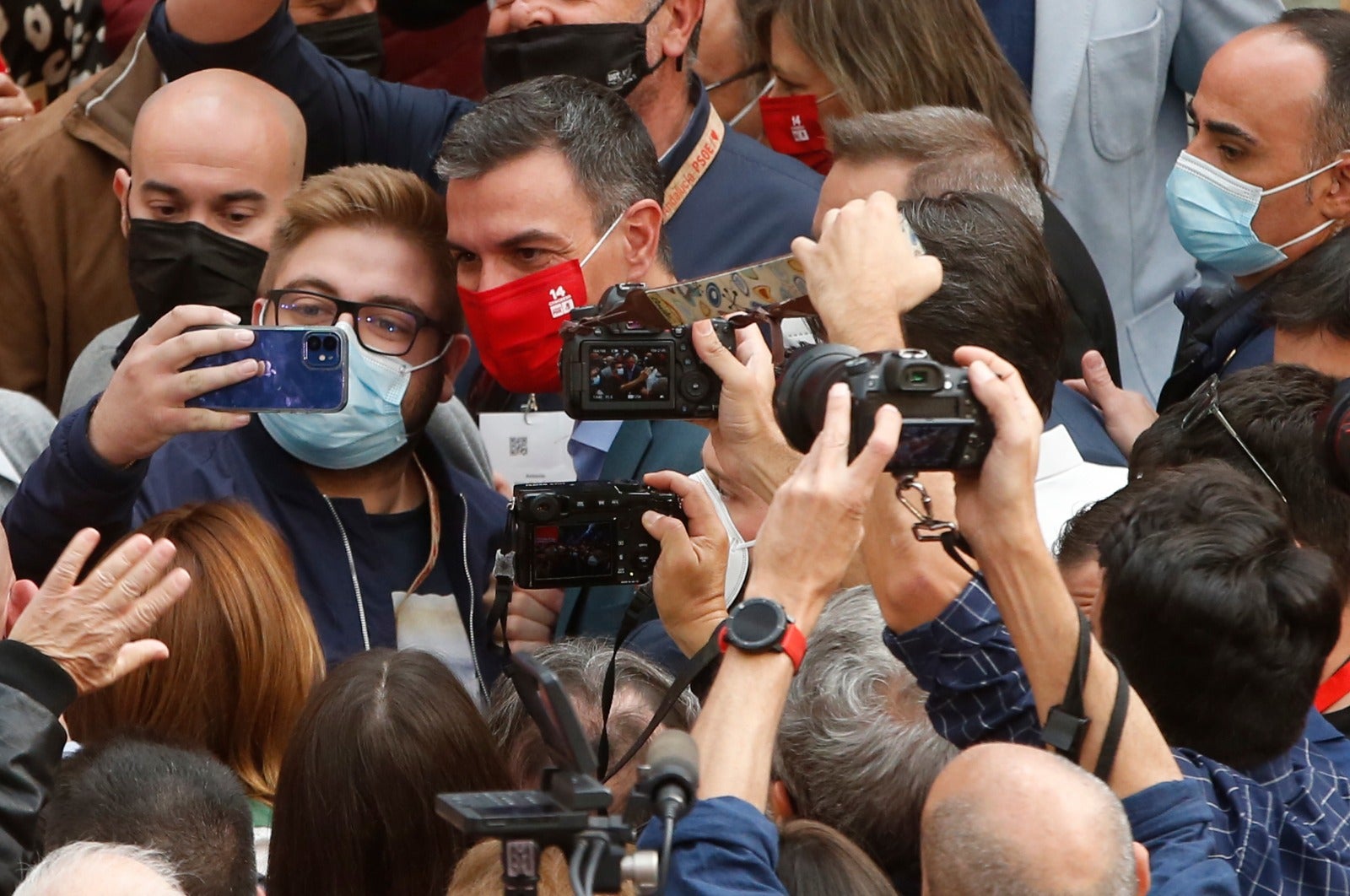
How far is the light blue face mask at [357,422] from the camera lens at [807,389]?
154 centimetres

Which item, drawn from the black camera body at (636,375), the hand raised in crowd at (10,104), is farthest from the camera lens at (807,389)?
the hand raised in crowd at (10,104)

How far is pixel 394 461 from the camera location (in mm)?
4207

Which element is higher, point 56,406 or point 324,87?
point 324,87

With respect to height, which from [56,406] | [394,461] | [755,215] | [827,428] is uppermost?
[827,428]

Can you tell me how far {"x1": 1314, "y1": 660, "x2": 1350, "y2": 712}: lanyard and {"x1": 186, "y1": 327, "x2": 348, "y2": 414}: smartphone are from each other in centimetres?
193

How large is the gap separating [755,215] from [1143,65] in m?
1.38

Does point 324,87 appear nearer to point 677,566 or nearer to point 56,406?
point 56,406

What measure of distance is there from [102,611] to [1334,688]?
2.12 meters

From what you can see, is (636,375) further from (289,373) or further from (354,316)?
(354,316)

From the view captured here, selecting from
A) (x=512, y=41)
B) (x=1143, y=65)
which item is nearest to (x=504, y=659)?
(x=512, y=41)

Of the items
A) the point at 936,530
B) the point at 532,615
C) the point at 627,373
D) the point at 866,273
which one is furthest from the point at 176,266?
the point at 936,530

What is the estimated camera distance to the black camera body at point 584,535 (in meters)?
3.39

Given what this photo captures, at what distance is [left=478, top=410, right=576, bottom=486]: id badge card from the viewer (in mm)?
4516

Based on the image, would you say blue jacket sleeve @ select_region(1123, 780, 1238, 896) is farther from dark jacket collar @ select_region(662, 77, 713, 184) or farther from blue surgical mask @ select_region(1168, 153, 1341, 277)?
dark jacket collar @ select_region(662, 77, 713, 184)
